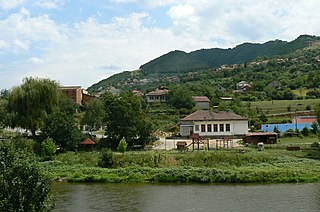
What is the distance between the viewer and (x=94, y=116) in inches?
2168

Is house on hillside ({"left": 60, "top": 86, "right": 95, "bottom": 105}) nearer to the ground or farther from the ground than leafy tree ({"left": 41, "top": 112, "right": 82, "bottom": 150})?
farther from the ground

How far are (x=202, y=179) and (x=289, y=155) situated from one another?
8856 millimetres

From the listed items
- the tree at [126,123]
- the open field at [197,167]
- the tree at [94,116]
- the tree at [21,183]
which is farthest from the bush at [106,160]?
the tree at [21,183]

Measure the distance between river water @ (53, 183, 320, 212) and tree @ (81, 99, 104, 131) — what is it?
23533mm

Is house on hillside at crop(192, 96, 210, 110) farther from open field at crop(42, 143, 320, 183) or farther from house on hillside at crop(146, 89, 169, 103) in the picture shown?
open field at crop(42, 143, 320, 183)

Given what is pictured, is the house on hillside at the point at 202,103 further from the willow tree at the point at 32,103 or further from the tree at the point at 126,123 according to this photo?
the willow tree at the point at 32,103

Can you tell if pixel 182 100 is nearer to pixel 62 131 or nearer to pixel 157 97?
pixel 157 97

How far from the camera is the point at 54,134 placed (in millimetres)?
39500

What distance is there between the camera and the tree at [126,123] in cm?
4178

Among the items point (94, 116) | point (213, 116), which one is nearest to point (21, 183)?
point (213, 116)

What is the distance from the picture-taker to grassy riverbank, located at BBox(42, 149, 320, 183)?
30953 millimetres

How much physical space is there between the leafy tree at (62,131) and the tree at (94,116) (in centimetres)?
1382

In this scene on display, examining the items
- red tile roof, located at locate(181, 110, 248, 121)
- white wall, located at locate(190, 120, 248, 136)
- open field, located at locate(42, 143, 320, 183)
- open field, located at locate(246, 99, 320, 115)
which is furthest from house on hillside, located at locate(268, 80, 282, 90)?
open field, located at locate(42, 143, 320, 183)

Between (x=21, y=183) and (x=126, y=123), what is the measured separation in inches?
1128
